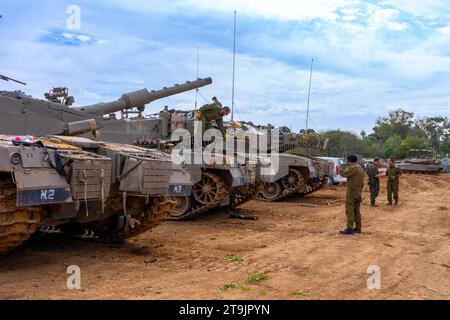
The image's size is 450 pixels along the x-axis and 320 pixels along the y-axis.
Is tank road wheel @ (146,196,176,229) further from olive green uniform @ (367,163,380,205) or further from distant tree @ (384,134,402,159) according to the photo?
distant tree @ (384,134,402,159)

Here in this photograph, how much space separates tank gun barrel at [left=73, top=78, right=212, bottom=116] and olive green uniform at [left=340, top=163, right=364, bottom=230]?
4622 millimetres

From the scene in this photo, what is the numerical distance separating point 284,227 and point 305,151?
8.85 m

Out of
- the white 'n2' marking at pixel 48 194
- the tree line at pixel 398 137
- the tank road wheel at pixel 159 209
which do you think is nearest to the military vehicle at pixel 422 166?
the tree line at pixel 398 137

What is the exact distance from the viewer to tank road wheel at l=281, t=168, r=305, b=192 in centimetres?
1753

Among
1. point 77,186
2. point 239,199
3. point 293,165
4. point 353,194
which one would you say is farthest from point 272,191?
point 77,186

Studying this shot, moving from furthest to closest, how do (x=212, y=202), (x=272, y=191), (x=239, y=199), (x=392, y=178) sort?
1. (x=272, y=191)
2. (x=392, y=178)
3. (x=239, y=199)
4. (x=212, y=202)

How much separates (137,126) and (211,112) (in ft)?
5.94

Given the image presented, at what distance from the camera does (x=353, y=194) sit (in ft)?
32.5

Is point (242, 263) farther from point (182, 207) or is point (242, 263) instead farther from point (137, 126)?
point (137, 126)

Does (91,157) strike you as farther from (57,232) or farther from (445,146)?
(445,146)

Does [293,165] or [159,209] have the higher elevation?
[293,165]

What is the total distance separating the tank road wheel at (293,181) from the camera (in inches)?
690

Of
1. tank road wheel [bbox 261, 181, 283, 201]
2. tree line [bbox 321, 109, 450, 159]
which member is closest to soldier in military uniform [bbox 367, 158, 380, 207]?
tank road wheel [bbox 261, 181, 283, 201]

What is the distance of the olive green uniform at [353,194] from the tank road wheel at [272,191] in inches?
298
